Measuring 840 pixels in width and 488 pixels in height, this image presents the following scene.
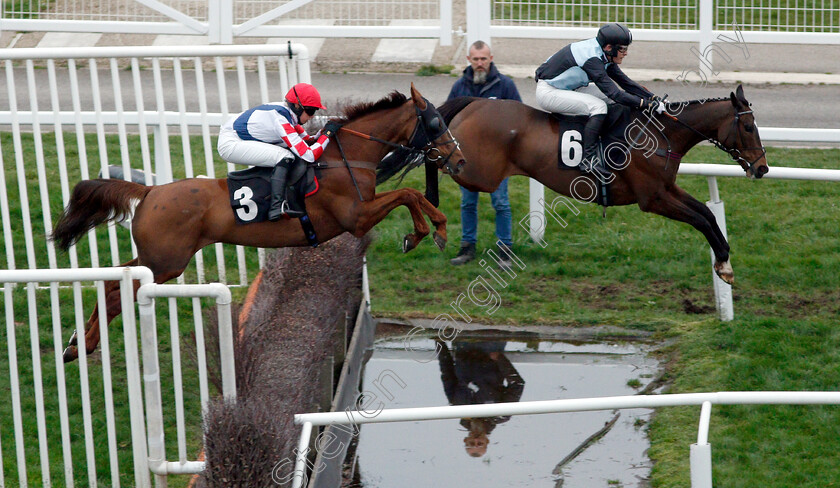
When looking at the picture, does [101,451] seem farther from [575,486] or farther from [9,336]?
[575,486]

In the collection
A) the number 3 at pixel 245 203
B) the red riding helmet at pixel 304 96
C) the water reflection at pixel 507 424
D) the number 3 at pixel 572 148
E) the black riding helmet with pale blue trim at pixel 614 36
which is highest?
the black riding helmet with pale blue trim at pixel 614 36

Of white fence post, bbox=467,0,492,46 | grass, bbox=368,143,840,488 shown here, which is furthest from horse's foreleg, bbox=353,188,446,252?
white fence post, bbox=467,0,492,46

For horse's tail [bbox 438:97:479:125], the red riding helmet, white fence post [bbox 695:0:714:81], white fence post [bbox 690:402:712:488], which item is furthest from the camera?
white fence post [bbox 695:0:714:81]

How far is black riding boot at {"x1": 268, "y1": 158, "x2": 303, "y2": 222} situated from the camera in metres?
5.91

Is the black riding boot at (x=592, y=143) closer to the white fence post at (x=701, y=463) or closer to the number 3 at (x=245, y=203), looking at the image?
the number 3 at (x=245, y=203)

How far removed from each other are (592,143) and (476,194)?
1.47 meters

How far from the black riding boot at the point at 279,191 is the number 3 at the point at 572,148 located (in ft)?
6.35

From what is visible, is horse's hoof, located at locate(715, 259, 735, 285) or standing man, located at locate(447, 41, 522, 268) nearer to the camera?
horse's hoof, located at locate(715, 259, 735, 285)

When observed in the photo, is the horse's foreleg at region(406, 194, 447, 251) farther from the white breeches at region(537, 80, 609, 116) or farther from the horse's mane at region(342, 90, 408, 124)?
the white breeches at region(537, 80, 609, 116)

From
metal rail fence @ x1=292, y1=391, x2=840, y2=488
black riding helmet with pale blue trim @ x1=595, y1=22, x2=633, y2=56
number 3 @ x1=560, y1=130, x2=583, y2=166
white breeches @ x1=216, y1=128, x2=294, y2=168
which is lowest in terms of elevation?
metal rail fence @ x1=292, y1=391, x2=840, y2=488

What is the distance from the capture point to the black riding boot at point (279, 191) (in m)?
5.91

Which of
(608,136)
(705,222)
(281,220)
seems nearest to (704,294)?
(705,222)

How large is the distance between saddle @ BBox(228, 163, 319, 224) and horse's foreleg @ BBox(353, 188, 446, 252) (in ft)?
1.09

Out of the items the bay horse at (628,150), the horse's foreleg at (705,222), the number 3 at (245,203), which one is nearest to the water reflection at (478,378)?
the bay horse at (628,150)
